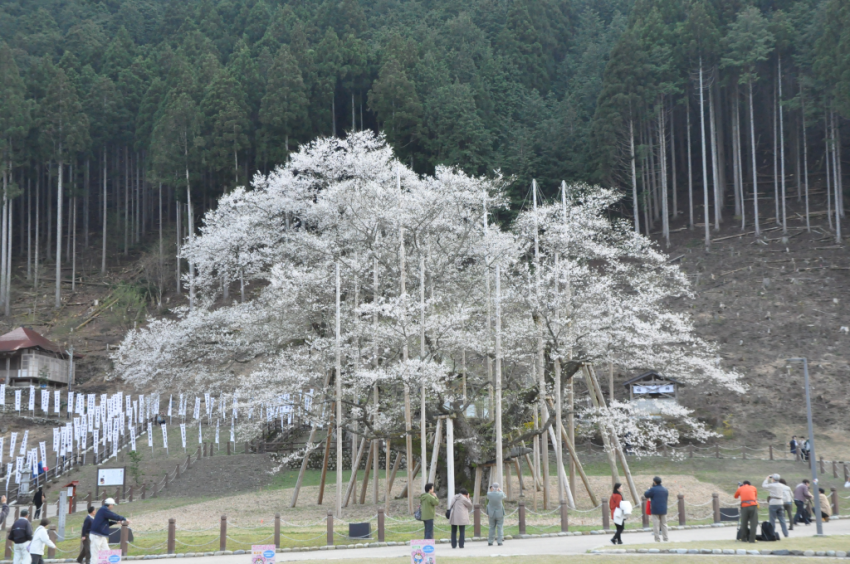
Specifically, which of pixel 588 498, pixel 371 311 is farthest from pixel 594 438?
pixel 371 311

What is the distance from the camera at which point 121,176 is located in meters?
63.3

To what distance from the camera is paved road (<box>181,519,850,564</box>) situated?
14.7m

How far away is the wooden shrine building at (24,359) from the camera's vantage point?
1625 inches

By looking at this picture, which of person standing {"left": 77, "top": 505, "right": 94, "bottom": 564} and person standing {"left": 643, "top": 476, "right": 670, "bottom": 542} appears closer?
person standing {"left": 77, "top": 505, "right": 94, "bottom": 564}

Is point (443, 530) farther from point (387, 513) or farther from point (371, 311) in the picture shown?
point (371, 311)

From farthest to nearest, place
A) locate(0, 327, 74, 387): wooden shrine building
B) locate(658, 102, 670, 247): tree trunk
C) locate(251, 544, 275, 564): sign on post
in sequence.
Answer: locate(658, 102, 670, 247): tree trunk
locate(0, 327, 74, 387): wooden shrine building
locate(251, 544, 275, 564): sign on post

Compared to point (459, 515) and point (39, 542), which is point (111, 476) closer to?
point (39, 542)

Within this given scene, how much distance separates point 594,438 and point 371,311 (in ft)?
45.6

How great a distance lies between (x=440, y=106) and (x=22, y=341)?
84.5 feet

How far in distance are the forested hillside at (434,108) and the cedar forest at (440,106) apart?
15 centimetres

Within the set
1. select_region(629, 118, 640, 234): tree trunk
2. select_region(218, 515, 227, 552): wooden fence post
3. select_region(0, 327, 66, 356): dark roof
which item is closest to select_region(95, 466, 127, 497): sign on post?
select_region(218, 515, 227, 552): wooden fence post

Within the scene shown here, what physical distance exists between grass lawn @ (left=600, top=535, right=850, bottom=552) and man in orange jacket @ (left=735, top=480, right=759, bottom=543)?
0.21 meters

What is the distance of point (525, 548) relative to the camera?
15.3m

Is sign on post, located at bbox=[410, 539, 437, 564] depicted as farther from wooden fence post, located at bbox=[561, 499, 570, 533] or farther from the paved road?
wooden fence post, located at bbox=[561, 499, 570, 533]
